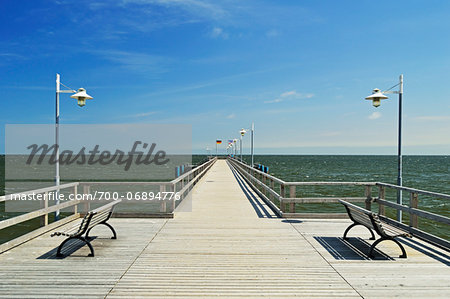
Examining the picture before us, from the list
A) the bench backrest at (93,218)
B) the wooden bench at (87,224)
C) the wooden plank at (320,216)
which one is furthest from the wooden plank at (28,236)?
the wooden plank at (320,216)

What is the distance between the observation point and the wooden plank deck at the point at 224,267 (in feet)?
13.6

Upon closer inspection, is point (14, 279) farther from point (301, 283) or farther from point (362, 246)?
point (362, 246)

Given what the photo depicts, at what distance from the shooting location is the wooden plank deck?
4148mm

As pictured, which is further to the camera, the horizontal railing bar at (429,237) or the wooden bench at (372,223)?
the horizontal railing bar at (429,237)

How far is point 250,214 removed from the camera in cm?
903

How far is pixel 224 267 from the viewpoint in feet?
16.2

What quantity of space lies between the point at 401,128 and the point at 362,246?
14.3 feet

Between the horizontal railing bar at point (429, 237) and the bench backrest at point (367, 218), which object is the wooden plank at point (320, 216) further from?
the bench backrest at point (367, 218)

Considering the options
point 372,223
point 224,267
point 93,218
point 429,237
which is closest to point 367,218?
point 372,223

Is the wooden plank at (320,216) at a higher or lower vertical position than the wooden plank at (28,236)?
higher

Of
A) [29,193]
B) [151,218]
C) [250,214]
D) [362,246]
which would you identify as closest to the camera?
[362,246]

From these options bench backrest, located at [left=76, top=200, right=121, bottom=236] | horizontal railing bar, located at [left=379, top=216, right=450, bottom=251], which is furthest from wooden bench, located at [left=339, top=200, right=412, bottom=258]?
bench backrest, located at [left=76, top=200, right=121, bottom=236]

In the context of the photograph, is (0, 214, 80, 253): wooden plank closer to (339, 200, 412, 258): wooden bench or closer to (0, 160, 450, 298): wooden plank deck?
(0, 160, 450, 298): wooden plank deck

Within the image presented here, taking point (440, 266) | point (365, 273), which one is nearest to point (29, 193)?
point (365, 273)
